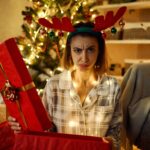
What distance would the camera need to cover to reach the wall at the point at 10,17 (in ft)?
10.4

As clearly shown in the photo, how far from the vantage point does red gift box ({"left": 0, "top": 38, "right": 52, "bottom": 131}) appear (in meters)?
0.89

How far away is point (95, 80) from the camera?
1.17 m

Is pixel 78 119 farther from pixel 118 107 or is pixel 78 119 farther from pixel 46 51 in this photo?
pixel 46 51

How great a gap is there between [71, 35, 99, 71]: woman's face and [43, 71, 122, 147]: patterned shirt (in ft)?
0.38

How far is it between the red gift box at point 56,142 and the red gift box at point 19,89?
100mm

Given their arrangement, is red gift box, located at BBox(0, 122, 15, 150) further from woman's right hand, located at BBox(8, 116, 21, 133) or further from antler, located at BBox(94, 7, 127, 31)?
antler, located at BBox(94, 7, 127, 31)

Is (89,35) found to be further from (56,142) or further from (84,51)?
(56,142)

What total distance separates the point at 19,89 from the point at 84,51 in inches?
11.0

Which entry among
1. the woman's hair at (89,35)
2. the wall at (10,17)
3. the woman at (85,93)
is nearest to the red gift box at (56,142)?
the woman at (85,93)

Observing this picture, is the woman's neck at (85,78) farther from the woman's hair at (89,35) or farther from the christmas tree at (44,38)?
the christmas tree at (44,38)

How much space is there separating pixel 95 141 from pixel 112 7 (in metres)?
2.18

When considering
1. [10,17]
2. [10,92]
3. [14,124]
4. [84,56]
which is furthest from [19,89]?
[10,17]

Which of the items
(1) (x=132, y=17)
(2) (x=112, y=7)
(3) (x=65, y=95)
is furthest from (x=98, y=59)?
(1) (x=132, y=17)

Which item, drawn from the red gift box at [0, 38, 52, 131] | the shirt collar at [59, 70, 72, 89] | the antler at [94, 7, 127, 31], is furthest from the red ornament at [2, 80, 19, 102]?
the antler at [94, 7, 127, 31]
